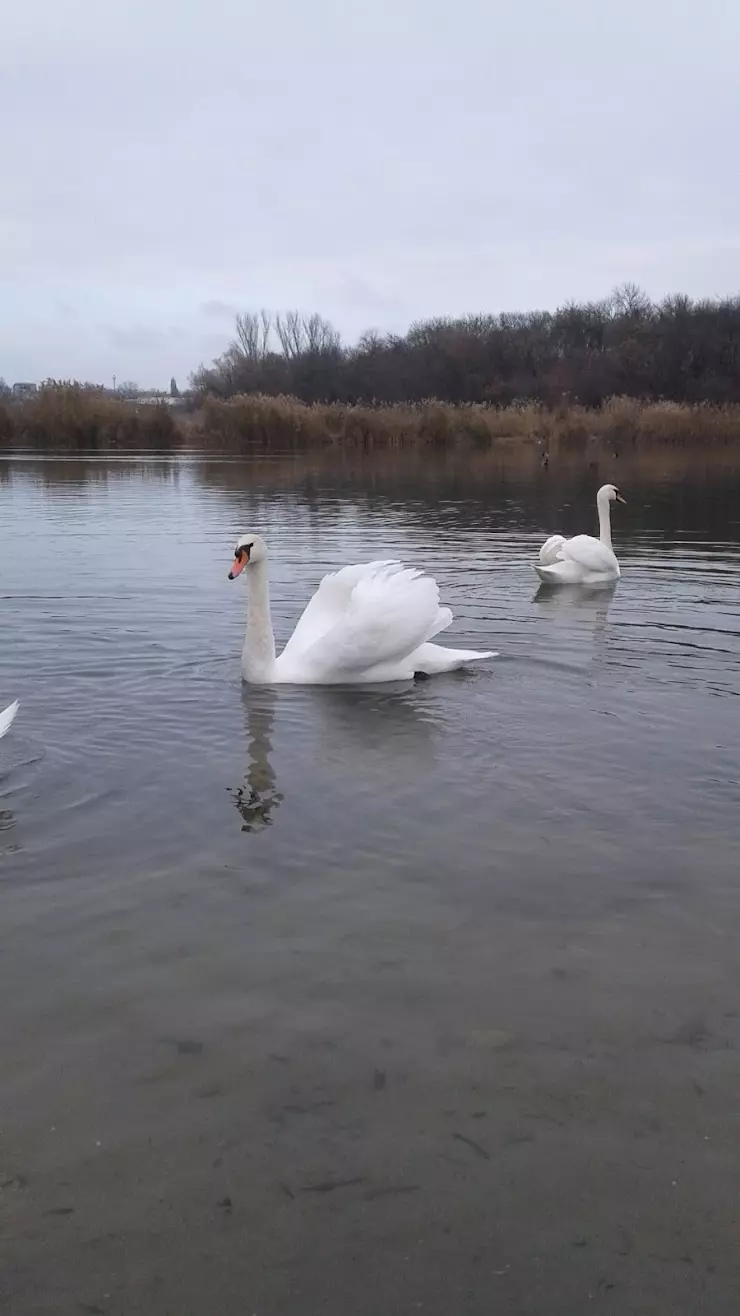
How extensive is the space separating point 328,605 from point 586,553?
4.87 meters

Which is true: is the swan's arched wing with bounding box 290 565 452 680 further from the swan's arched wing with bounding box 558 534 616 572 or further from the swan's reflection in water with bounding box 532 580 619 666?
the swan's arched wing with bounding box 558 534 616 572

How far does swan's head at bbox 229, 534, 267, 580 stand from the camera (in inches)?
318

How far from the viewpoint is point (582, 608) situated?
450 inches

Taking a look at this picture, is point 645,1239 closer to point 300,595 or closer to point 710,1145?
point 710,1145

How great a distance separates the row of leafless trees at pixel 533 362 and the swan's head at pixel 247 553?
201ft

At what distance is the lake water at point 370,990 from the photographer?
2773mm

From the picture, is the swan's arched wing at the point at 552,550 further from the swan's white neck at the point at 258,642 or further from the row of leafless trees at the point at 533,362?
the row of leafless trees at the point at 533,362

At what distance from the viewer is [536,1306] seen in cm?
262

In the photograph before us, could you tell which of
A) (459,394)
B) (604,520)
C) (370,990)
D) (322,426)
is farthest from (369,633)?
(459,394)

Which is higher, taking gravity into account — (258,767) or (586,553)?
(586,553)

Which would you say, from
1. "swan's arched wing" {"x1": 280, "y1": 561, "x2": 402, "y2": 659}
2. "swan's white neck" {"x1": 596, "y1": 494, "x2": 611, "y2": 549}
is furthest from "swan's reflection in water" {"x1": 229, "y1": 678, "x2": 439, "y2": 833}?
"swan's white neck" {"x1": 596, "y1": 494, "x2": 611, "y2": 549}

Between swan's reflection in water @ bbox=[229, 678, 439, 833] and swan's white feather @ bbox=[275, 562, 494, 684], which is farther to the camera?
swan's white feather @ bbox=[275, 562, 494, 684]

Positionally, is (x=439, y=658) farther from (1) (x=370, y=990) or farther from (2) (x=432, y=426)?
(2) (x=432, y=426)

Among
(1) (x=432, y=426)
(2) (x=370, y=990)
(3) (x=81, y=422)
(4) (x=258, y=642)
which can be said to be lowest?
(2) (x=370, y=990)
